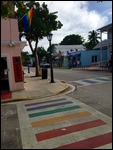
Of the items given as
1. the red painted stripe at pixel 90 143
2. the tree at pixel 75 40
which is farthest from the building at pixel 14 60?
the tree at pixel 75 40

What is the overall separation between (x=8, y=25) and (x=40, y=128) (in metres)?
8.03

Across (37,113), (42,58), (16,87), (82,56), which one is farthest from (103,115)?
(42,58)

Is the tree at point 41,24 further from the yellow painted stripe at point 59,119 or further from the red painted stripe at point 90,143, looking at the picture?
the red painted stripe at point 90,143

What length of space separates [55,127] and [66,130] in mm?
467

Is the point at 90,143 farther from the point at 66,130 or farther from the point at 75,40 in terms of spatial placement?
the point at 75,40

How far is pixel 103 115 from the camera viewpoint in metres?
7.51

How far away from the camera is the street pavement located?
5301 mm

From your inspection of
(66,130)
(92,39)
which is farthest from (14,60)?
(92,39)

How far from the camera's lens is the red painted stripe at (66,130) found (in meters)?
5.88

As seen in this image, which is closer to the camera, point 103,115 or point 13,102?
point 103,115

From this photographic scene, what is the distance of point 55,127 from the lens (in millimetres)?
6570

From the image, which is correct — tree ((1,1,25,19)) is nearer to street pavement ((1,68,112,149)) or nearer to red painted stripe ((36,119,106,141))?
street pavement ((1,68,112,149))

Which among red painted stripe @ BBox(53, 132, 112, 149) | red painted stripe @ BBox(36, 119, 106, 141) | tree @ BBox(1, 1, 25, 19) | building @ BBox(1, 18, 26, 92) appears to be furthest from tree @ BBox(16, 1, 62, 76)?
tree @ BBox(1, 1, 25, 19)

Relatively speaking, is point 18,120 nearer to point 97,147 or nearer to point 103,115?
point 103,115
